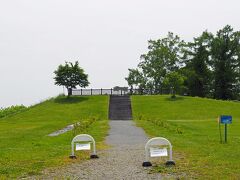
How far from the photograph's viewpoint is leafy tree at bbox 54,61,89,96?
46.3m

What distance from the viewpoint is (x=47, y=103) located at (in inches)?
1754

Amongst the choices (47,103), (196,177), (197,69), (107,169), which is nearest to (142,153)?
(107,169)

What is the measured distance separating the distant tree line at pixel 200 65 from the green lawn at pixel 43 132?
18.6 meters

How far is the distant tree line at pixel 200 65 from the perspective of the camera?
2409 inches

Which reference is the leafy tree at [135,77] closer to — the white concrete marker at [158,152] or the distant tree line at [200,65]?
the distant tree line at [200,65]

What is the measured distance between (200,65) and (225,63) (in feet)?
12.0

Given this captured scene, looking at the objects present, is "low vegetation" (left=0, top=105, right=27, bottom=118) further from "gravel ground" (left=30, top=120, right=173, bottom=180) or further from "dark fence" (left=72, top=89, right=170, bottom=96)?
"gravel ground" (left=30, top=120, right=173, bottom=180)

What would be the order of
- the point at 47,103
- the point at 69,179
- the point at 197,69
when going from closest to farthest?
1. the point at 69,179
2. the point at 47,103
3. the point at 197,69

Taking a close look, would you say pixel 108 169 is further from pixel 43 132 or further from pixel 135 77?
pixel 135 77

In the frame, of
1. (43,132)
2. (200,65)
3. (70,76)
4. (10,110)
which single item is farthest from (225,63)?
(43,132)

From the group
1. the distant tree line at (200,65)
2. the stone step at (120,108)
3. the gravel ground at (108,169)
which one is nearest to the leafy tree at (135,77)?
the distant tree line at (200,65)

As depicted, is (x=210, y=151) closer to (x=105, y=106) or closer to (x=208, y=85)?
(x=105, y=106)

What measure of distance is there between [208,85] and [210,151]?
174ft

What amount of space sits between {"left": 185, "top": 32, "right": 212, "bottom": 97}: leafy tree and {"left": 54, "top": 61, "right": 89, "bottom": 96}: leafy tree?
18901 millimetres
